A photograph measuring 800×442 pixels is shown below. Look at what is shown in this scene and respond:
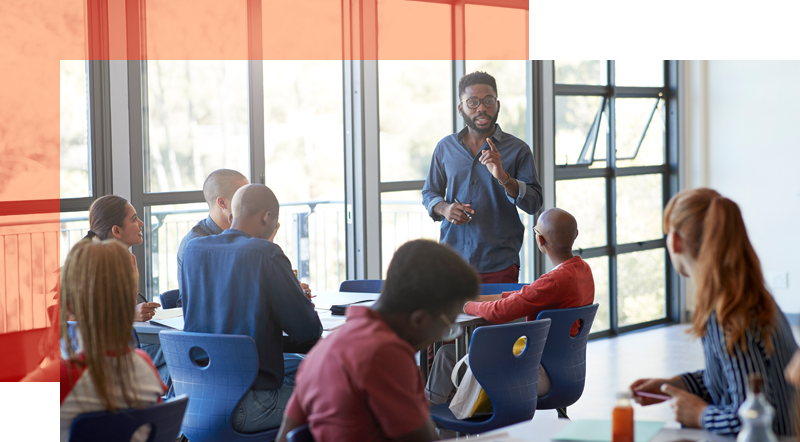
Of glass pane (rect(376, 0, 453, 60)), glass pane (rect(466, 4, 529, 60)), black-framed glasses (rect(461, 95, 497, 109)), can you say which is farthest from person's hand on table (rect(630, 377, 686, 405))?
glass pane (rect(466, 4, 529, 60))

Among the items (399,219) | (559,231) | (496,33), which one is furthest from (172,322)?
(496,33)

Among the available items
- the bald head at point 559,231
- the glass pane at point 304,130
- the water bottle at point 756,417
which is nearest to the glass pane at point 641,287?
the glass pane at point 304,130

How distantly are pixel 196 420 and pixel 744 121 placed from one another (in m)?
5.86

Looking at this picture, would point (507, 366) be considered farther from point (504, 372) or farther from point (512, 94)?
point (512, 94)

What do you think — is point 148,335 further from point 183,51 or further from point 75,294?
point 183,51

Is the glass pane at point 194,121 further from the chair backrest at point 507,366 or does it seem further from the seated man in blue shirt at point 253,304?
the chair backrest at point 507,366

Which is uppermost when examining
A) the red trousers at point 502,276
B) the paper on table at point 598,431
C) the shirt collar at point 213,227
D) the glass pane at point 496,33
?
the glass pane at point 496,33

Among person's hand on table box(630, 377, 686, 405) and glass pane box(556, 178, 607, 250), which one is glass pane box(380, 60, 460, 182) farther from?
person's hand on table box(630, 377, 686, 405)

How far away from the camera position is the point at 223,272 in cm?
248

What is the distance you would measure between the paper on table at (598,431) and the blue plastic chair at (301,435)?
0.52m

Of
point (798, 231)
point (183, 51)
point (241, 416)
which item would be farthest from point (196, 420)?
point (798, 231)

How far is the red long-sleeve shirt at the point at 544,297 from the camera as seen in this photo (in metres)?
2.88

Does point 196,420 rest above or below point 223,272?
below

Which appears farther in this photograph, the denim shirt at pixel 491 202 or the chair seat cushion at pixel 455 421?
the denim shirt at pixel 491 202
